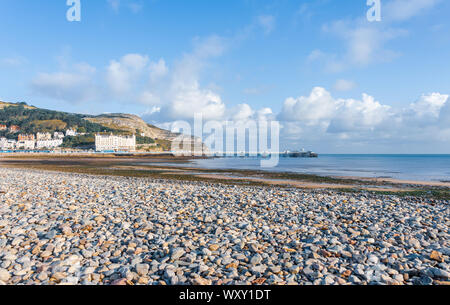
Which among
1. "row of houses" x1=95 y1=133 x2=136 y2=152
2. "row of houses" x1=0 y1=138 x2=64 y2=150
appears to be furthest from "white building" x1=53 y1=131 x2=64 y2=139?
"row of houses" x1=95 y1=133 x2=136 y2=152

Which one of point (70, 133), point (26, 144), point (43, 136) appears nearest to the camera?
point (26, 144)

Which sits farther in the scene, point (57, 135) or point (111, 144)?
point (57, 135)

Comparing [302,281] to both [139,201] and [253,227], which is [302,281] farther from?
[139,201]

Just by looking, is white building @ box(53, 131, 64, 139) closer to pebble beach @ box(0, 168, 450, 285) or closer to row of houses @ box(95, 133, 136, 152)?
row of houses @ box(95, 133, 136, 152)

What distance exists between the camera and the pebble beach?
17.8 ft

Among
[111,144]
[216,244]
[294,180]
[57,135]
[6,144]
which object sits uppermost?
[57,135]

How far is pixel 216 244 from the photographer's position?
706 centimetres

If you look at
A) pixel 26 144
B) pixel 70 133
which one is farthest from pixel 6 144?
pixel 70 133

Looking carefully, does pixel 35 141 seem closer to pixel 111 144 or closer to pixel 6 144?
pixel 6 144

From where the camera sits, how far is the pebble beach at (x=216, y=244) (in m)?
5.41

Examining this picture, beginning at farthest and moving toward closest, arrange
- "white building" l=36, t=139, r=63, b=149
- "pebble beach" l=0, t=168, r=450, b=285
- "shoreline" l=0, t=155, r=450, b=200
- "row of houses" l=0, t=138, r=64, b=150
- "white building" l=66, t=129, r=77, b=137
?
"white building" l=66, t=129, r=77, b=137 → "white building" l=36, t=139, r=63, b=149 → "row of houses" l=0, t=138, r=64, b=150 → "shoreline" l=0, t=155, r=450, b=200 → "pebble beach" l=0, t=168, r=450, b=285
